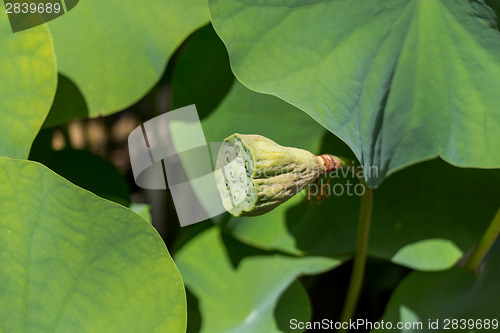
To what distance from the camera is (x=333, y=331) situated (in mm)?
1057

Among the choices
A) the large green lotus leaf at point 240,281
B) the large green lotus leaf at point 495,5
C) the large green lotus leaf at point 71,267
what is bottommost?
the large green lotus leaf at point 240,281

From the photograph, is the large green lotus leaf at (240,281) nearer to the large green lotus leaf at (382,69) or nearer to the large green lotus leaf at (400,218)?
the large green lotus leaf at (400,218)

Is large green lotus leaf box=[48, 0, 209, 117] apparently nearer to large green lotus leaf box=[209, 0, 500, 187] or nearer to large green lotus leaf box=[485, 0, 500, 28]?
large green lotus leaf box=[209, 0, 500, 187]

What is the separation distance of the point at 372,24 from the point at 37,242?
1.63ft

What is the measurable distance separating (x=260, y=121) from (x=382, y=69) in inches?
10.8

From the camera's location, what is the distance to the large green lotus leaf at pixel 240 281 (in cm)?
85

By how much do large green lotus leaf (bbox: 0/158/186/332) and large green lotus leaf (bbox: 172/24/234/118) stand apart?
309mm

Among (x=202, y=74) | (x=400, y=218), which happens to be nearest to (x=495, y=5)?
(x=400, y=218)

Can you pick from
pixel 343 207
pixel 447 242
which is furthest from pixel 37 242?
pixel 447 242

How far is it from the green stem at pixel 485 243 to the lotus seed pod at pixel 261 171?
32 cm

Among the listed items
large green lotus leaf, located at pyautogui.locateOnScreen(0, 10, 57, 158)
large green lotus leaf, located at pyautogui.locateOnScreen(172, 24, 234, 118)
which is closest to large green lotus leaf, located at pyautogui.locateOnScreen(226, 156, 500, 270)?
large green lotus leaf, located at pyautogui.locateOnScreen(172, 24, 234, 118)

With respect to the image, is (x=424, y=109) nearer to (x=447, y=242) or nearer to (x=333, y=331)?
(x=447, y=242)

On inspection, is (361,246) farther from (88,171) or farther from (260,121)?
(88,171)

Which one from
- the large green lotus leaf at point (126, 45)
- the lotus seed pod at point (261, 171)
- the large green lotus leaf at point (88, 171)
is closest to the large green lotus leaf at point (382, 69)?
the lotus seed pod at point (261, 171)
